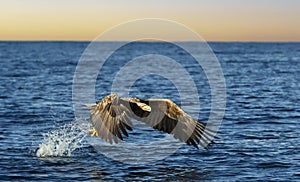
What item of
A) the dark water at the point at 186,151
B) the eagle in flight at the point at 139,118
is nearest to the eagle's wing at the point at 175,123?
the eagle in flight at the point at 139,118

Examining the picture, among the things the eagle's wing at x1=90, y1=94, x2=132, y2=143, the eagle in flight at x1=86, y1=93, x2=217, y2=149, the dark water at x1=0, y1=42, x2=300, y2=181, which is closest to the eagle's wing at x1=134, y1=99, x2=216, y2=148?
the eagle in flight at x1=86, y1=93, x2=217, y2=149

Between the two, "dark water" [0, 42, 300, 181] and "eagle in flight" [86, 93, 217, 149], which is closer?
"eagle in flight" [86, 93, 217, 149]

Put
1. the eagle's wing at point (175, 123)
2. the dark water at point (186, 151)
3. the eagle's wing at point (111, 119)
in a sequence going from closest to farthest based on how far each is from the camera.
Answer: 1. the eagle's wing at point (111, 119)
2. the eagle's wing at point (175, 123)
3. the dark water at point (186, 151)

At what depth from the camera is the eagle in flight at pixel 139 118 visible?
42.2ft

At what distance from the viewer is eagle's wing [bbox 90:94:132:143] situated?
12.8 m

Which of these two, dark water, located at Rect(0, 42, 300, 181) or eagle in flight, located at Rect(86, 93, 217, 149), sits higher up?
eagle in flight, located at Rect(86, 93, 217, 149)

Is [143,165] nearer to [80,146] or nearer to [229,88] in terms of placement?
[80,146]

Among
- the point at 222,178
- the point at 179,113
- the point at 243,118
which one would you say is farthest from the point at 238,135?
the point at 179,113

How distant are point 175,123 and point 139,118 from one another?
37.7 inches

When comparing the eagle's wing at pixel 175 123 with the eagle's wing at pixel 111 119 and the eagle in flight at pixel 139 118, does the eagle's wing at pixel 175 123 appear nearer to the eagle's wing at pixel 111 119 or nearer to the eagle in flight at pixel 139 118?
the eagle in flight at pixel 139 118

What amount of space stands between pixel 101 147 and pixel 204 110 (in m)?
11.1

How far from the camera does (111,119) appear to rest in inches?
507

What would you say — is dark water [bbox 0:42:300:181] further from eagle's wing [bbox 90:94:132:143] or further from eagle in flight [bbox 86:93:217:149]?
eagle's wing [bbox 90:94:132:143]

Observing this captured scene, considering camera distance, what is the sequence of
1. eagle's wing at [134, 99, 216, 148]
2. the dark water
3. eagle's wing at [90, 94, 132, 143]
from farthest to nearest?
1. the dark water
2. eagle's wing at [134, 99, 216, 148]
3. eagle's wing at [90, 94, 132, 143]
